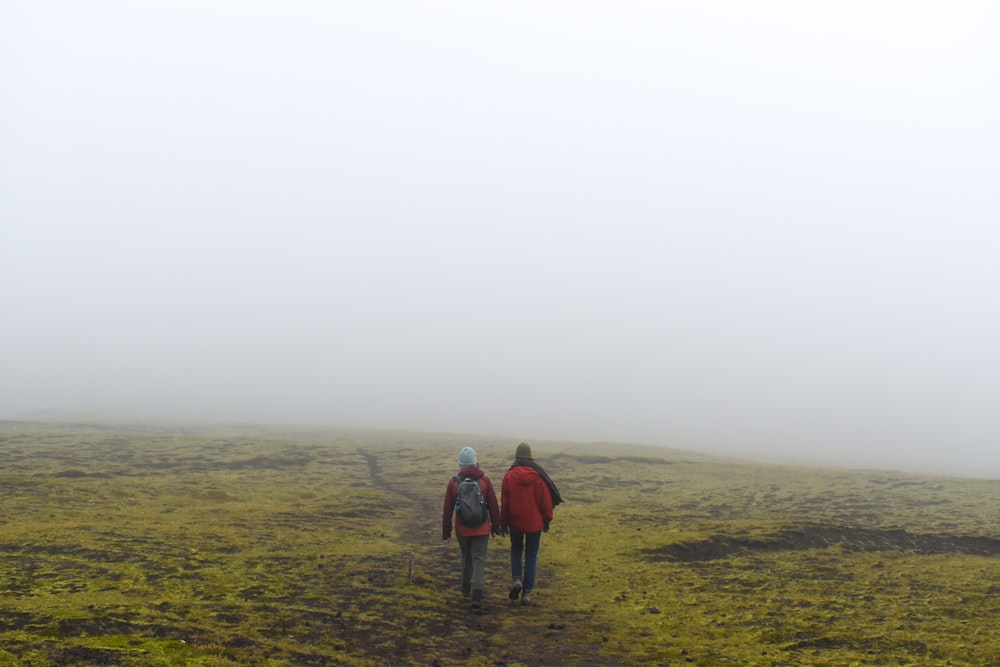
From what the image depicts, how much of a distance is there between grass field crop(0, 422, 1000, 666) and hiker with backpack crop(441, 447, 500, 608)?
1.19 m

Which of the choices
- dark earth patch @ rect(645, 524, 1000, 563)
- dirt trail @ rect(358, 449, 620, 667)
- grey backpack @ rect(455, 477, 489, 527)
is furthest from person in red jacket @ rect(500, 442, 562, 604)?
dark earth patch @ rect(645, 524, 1000, 563)

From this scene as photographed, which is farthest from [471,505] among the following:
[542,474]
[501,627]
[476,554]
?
[501,627]

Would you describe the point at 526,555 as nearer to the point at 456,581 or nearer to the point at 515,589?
the point at 515,589

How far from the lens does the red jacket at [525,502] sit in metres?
17.5

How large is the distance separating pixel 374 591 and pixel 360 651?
16.8 feet

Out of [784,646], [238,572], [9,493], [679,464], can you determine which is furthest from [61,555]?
[679,464]

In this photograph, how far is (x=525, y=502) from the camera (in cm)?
1753

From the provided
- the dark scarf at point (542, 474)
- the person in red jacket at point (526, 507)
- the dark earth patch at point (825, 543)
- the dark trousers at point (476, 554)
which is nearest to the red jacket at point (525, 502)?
the person in red jacket at point (526, 507)

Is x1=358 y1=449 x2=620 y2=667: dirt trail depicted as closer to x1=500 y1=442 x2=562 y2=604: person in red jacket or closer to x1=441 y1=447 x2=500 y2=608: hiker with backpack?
x1=441 y1=447 x2=500 y2=608: hiker with backpack

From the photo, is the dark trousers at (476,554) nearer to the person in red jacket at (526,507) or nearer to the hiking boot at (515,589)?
the person in red jacket at (526,507)

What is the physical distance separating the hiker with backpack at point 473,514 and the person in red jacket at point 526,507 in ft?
1.44

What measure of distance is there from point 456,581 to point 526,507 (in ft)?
15.7

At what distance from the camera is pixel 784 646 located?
1450 centimetres

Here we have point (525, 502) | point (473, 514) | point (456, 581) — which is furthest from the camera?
point (456, 581)
